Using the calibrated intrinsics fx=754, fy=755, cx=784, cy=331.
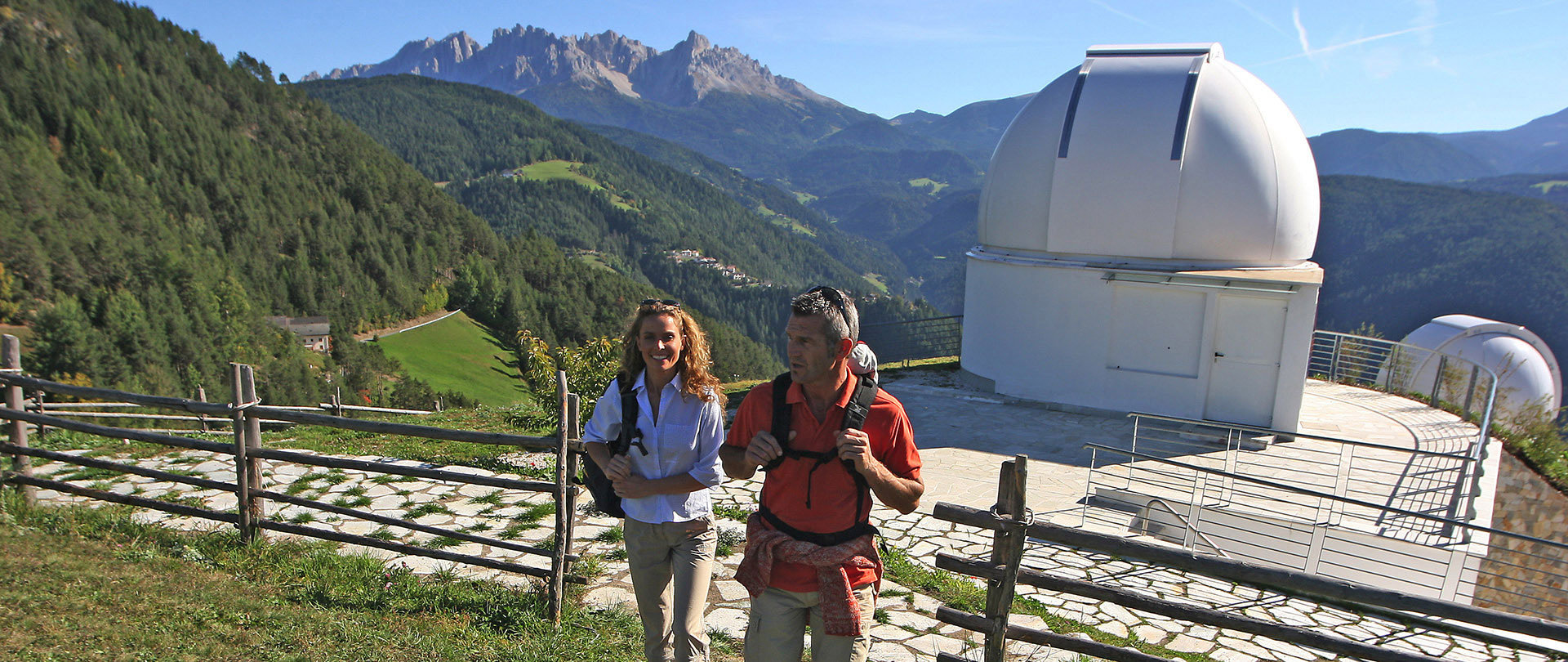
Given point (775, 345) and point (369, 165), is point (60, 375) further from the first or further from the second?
point (775, 345)

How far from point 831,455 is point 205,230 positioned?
283 ft

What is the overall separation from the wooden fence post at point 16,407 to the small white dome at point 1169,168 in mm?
11992

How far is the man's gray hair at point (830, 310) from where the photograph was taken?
2.56m

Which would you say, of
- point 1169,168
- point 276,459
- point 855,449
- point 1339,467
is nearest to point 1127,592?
point 855,449

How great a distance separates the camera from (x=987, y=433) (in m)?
10.4

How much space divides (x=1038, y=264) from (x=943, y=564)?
374 inches

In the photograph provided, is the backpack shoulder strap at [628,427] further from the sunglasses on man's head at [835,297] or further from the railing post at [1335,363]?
the railing post at [1335,363]

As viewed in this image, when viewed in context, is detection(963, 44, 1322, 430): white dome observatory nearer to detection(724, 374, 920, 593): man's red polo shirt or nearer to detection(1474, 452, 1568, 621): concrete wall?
detection(1474, 452, 1568, 621): concrete wall

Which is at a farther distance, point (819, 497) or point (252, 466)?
point (252, 466)

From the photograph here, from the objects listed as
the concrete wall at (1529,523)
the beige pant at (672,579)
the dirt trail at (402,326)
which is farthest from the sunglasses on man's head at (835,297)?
the dirt trail at (402,326)

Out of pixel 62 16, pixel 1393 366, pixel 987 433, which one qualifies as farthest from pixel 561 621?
pixel 62 16

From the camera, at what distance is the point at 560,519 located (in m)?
4.27

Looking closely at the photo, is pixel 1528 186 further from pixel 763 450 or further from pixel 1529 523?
pixel 763 450

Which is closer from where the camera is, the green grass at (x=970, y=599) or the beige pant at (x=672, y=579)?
the beige pant at (x=672, y=579)
